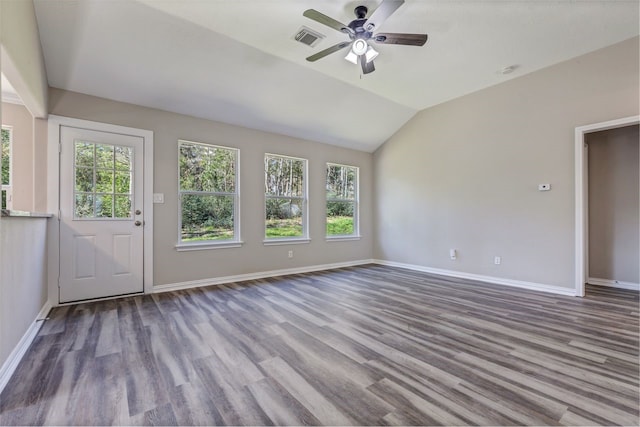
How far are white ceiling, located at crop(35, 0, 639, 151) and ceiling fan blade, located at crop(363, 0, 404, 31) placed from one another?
0.29m

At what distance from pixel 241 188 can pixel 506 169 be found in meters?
4.23

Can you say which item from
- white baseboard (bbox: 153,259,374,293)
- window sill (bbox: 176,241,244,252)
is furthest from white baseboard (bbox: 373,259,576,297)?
window sill (bbox: 176,241,244,252)

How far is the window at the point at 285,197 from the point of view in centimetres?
512

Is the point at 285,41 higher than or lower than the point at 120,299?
higher

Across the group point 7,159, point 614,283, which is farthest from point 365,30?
point 614,283

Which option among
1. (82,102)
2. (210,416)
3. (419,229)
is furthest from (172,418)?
(419,229)

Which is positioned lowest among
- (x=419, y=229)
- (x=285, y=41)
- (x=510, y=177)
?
(x=419, y=229)

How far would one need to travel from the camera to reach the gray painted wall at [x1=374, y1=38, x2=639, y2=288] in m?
3.77

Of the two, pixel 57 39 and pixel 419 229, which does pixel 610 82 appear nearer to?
pixel 419 229

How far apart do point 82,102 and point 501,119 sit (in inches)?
231

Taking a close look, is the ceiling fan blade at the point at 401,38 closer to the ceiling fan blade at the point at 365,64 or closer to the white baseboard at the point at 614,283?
the ceiling fan blade at the point at 365,64

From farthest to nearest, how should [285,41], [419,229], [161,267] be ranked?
[419,229] < [161,267] < [285,41]

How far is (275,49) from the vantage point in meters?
3.47

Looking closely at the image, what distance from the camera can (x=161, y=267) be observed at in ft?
13.2
